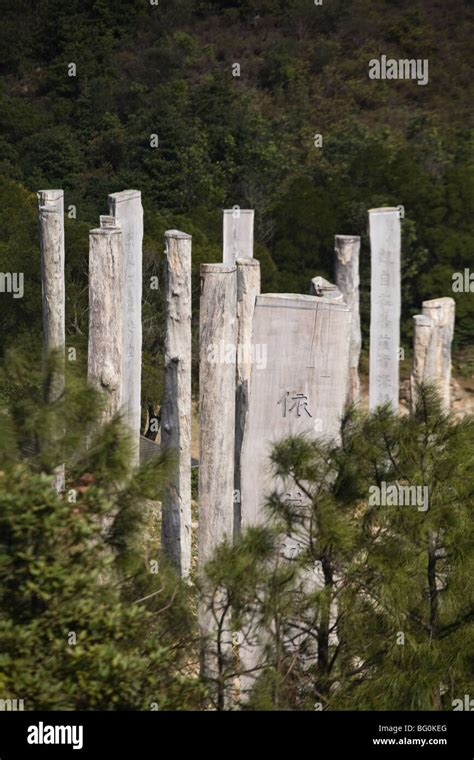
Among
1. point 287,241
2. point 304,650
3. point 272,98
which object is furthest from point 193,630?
point 272,98

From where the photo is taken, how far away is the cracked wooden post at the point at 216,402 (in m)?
6.77

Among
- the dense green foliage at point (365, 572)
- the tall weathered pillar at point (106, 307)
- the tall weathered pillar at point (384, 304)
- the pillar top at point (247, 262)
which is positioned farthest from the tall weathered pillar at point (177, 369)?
the dense green foliage at point (365, 572)

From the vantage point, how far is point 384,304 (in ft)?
26.2

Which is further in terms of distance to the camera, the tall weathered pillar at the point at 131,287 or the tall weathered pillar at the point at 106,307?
the tall weathered pillar at the point at 131,287

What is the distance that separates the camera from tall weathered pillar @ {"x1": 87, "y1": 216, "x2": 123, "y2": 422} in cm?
735

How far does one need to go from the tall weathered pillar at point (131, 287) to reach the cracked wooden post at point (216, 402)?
114 centimetres

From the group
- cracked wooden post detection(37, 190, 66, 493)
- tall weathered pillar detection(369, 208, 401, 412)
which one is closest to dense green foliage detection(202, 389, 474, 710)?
tall weathered pillar detection(369, 208, 401, 412)

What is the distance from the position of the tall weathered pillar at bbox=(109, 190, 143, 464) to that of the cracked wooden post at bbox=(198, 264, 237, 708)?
1.14 metres

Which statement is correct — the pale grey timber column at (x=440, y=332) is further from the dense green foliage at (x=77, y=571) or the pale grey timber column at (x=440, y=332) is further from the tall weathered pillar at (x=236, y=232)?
the dense green foliage at (x=77, y=571)

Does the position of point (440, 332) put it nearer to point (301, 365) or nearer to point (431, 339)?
point (431, 339)

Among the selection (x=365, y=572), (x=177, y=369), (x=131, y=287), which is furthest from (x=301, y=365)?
(x=131, y=287)

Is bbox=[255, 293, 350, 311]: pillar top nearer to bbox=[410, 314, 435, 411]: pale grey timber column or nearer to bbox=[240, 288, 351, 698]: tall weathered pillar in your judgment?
bbox=[240, 288, 351, 698]: tall weathered pillar

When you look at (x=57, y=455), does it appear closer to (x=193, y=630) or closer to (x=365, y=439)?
(x=193, y=630)
